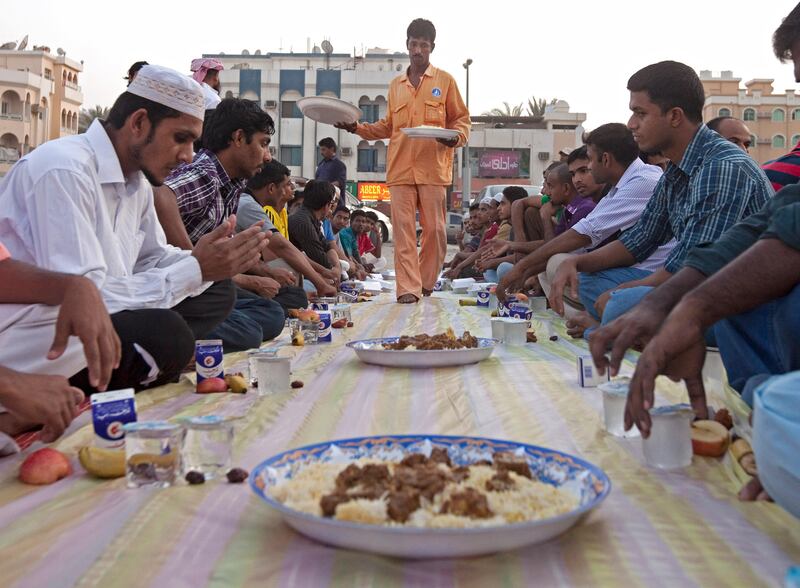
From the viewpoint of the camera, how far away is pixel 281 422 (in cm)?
256

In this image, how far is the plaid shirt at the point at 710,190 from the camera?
326cm

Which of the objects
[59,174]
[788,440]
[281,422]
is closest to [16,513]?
[281,422]

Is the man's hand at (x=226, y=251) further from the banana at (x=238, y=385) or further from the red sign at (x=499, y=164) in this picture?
the red sign at (x=499, y=164)

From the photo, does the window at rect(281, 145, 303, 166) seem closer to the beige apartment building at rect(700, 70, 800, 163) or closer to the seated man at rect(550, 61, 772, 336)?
the beige apartment building at rect(700, 70, 800, 163)

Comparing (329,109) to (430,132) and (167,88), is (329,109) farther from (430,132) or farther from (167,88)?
(167,88)

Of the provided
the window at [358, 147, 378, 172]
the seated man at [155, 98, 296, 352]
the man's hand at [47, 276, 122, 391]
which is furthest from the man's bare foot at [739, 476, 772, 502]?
the window at [358, 147, 378, 172]

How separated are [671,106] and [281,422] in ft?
7.71

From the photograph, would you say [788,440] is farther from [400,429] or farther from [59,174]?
[59,174]

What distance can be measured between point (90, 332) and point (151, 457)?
0.38 meters

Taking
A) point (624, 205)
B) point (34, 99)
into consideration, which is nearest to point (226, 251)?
point (624, 205)

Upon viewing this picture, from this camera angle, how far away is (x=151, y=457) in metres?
1.84

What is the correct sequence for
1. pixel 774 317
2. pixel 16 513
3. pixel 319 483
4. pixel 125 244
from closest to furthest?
1. pixel 319 483
2. pixel 16 513
3. pixel 774 317
4. pixel 125 244

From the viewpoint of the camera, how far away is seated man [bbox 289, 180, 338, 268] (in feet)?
25.4

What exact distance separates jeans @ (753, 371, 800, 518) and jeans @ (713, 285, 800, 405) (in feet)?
1.73
